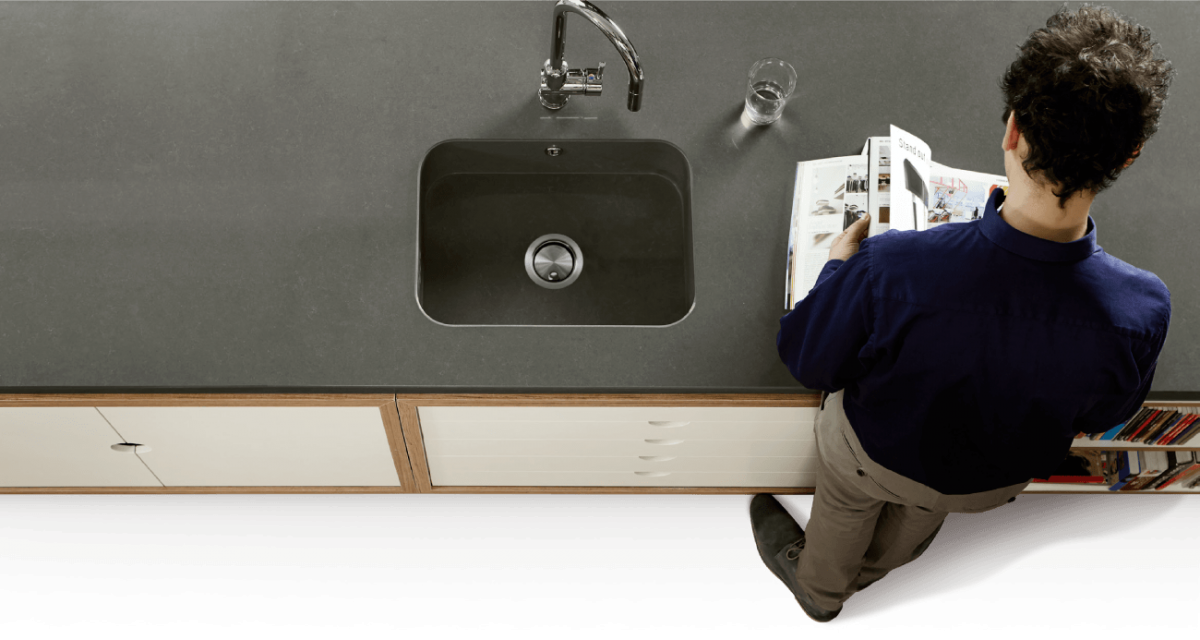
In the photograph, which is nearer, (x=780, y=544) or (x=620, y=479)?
(x=620, y=479)

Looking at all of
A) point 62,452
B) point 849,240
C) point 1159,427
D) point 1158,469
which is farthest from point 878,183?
point 62,452

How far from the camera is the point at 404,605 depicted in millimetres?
1974

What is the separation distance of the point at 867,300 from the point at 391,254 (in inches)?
32.3

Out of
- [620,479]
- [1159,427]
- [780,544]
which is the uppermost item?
[1159,427]

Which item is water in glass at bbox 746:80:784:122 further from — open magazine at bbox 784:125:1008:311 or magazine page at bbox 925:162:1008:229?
magazine page at bbox 925:162:1008:229

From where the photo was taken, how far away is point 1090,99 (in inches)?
35.9

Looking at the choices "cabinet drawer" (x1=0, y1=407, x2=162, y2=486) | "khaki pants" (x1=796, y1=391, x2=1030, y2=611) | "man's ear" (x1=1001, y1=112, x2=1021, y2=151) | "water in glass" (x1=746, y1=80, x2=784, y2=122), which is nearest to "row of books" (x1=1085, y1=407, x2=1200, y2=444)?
"khaki pants" (x1=796, y1=391, x2=1030, y2=611)

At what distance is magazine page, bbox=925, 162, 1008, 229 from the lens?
1462 mm

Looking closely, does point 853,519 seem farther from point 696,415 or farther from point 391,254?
point 391,254

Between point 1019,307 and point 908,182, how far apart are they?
47 centimetres

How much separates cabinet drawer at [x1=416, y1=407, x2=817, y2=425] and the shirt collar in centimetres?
57

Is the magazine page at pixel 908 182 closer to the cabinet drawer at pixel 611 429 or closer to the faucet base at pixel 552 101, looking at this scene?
the cabinet drawer at pixel 611 429

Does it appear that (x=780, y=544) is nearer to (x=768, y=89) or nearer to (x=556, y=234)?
(x=556, y=234)

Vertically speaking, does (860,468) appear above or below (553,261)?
below
